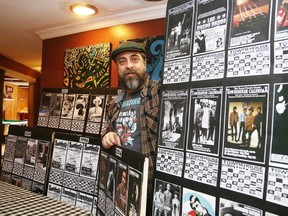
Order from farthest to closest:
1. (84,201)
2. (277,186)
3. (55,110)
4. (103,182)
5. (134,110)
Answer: (55,110)
(84,201)
(134,110)
(103,182)
(277,186)

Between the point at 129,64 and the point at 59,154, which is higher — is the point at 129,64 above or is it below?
above

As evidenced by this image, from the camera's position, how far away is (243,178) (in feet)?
2.31

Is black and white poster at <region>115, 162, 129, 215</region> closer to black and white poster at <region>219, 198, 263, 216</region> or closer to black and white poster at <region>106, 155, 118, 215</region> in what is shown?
black and white poster at <region>106, 155, 118, 215</region>

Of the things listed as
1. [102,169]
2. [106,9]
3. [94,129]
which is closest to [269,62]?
[102,169]

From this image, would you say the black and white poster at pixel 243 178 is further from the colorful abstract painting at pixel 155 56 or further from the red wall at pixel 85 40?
the red wall at pixel 85 40

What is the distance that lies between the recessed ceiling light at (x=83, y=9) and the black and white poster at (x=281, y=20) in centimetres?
213

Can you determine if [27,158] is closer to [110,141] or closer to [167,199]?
[110,141]

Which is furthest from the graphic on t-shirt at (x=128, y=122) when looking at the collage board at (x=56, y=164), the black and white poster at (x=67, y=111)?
the black and white poster at (x=67, y=111)

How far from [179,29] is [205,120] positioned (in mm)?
357

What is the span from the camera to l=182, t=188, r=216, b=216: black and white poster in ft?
2.48

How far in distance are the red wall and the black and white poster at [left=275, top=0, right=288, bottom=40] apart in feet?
5.77

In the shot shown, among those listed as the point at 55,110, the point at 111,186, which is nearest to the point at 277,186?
Answer: the point at 111,186

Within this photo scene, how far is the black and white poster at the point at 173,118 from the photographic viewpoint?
0.88 meters

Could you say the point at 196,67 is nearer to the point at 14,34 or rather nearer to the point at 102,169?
the point at 102,169
